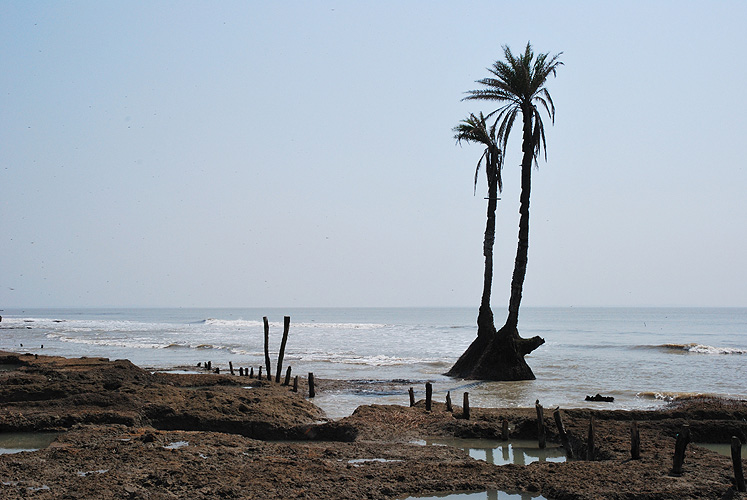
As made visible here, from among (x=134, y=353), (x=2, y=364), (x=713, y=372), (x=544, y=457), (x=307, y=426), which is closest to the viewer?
(x=544, y=457)

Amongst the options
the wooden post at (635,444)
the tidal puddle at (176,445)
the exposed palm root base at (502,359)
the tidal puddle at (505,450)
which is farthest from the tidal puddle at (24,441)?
the exposed palm root base at (502,359)

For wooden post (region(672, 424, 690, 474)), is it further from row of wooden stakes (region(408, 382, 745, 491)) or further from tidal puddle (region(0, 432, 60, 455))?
tidal puddle (region(0, 432, 60, 455))

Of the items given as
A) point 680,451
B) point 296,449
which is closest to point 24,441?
point 296,449

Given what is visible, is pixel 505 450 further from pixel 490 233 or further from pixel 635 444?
pixel 490 233

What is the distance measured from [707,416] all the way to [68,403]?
1646 cm

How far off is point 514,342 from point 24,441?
63.1ft

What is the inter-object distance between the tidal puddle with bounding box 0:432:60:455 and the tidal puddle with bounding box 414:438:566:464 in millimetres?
8112

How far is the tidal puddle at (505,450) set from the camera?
13.2m

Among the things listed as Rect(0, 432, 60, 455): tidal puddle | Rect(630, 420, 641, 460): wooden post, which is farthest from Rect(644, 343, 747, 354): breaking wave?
Rect(0, 432, 60, 455): tidal puddle

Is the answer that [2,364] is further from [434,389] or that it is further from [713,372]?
[713,372]

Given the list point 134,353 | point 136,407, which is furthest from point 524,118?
point 134,353

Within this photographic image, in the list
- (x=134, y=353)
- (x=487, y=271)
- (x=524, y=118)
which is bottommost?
(x=134, y=353)

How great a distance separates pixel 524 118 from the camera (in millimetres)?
27484

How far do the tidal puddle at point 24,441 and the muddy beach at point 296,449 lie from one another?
0.80 feet
